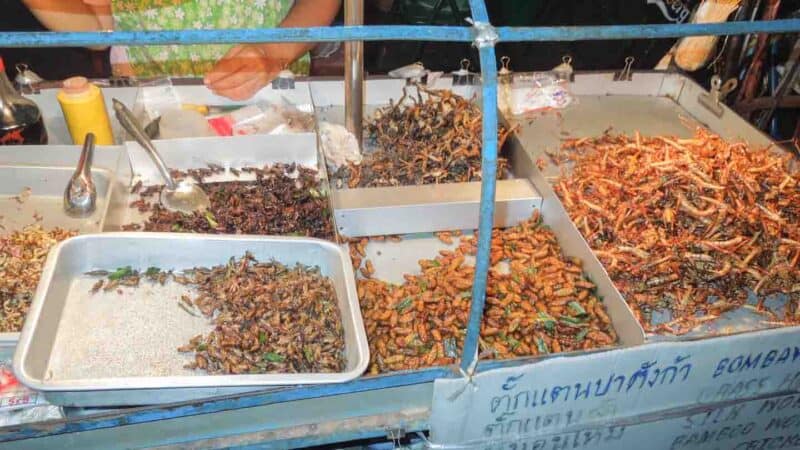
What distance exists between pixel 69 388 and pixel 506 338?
1.28m

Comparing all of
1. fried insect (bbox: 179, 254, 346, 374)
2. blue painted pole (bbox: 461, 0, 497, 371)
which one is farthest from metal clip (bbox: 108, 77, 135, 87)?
blue painted pole (bbox: 461, 0, 497, 371)

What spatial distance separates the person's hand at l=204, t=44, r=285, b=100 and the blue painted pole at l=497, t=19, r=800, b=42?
5.72ft

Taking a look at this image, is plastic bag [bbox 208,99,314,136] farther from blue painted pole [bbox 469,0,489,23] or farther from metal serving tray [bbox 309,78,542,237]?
blue painted pole [bbox 469,0,489,23]

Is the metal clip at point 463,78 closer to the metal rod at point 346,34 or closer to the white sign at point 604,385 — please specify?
the metal rod at point 346,34

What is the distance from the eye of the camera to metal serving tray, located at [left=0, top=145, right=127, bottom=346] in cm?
218

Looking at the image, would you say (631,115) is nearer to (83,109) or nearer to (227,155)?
(227,155)

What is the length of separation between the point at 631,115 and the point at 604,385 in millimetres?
1825

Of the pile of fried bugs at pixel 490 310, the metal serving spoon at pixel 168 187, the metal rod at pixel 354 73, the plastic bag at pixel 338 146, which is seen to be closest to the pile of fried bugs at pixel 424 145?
the plastic bag at pixel 338 146

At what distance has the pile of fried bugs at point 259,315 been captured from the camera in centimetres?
170

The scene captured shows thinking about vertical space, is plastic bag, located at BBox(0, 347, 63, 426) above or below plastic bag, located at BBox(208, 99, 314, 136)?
below

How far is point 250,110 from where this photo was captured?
265 centimetres

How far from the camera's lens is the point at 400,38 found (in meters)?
1.20

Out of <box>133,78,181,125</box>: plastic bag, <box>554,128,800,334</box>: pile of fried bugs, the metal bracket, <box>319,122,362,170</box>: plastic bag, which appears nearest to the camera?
the metal bracket

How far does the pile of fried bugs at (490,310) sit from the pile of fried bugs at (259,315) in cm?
17
